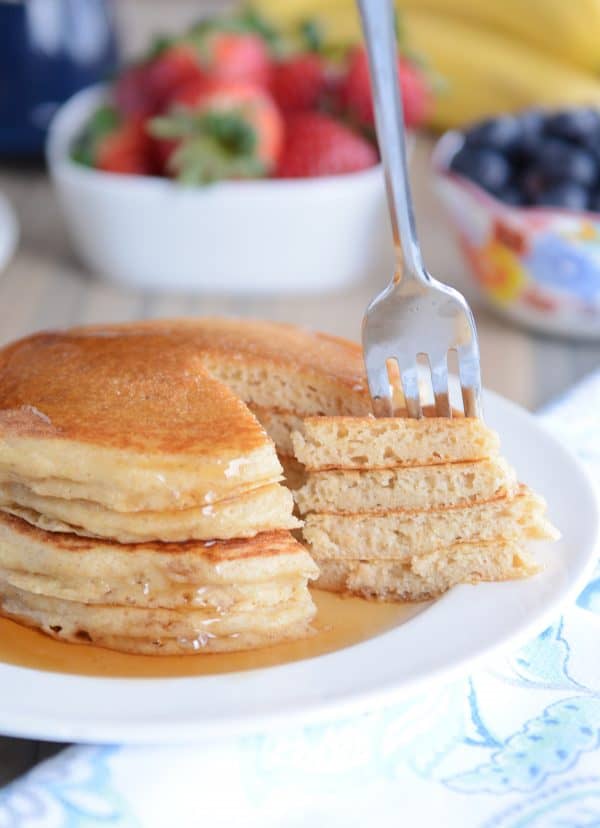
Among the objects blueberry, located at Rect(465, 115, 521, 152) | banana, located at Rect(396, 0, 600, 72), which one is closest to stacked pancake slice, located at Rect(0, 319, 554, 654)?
blueberry, located at Rect(465, 115, 521, 152)

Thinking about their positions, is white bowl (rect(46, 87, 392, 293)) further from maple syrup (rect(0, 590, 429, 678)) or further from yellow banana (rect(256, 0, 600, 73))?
maple syrup (rect(0, 590, 429, 678))

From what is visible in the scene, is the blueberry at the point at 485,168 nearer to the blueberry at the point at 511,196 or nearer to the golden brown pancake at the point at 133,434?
the blueberry at the point at 511,196

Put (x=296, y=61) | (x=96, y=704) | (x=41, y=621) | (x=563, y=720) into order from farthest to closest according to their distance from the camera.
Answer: (x=296, y=61), (x=41, y=621), (x=563, y=720), (x=96, y=704)

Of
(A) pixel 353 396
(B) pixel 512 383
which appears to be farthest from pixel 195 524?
(B) pixel 512 383

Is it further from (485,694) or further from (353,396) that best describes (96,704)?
(353,396)

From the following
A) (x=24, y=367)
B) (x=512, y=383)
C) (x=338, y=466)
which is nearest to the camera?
(x=338, y=466)

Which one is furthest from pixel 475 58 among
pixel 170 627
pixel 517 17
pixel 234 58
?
pixel 170 627

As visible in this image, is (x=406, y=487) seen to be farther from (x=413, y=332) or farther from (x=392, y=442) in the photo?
(x=413, y=332)
